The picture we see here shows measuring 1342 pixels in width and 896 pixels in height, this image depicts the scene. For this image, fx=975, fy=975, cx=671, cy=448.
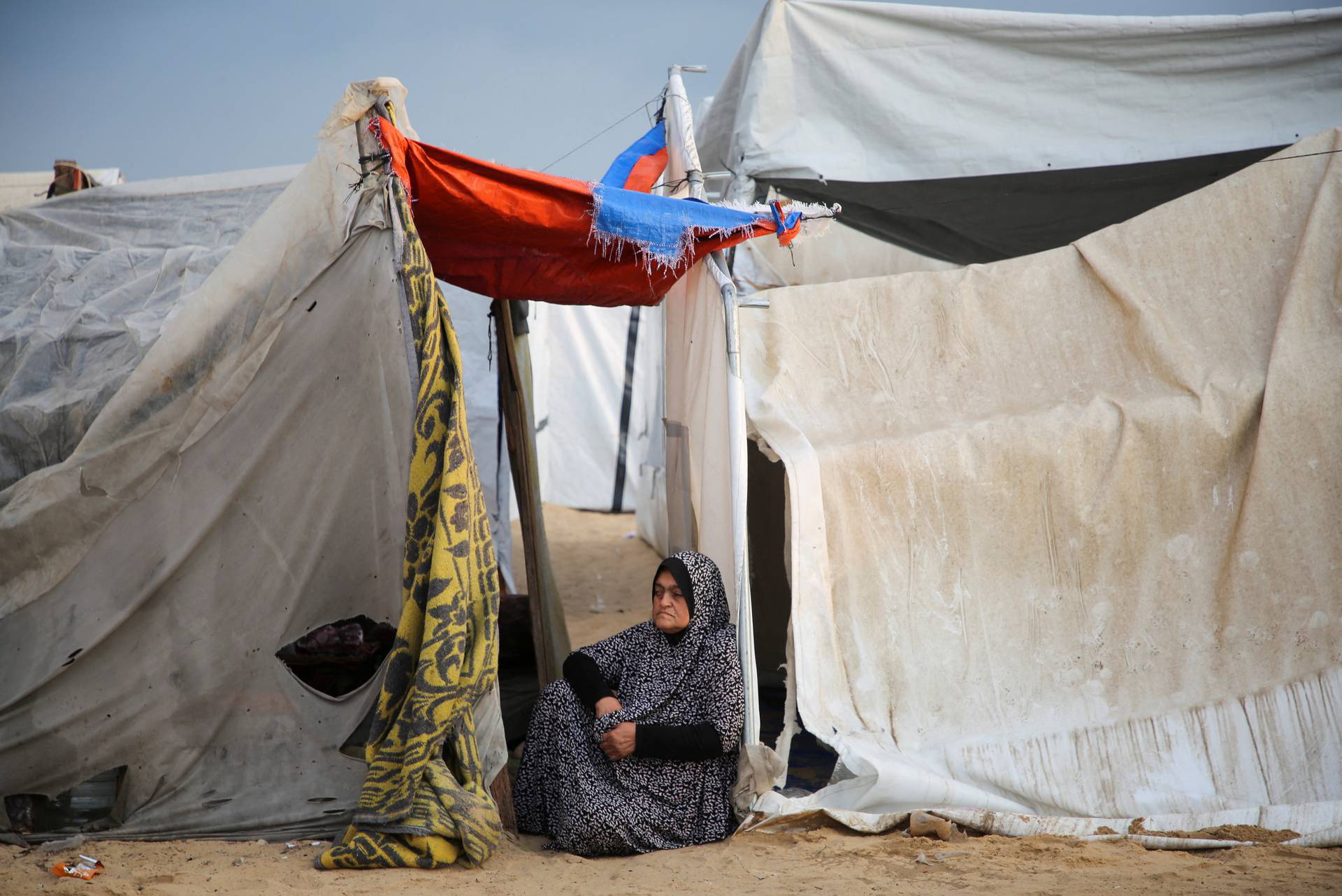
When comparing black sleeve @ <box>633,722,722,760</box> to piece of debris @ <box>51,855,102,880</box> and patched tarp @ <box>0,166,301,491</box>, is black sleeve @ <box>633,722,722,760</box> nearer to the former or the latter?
piece of debris @ <box>51,855,102,880</box>

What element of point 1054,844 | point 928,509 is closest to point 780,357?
point 928,509

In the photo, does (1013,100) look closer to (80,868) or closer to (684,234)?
(684,234)

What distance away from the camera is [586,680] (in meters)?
3.14

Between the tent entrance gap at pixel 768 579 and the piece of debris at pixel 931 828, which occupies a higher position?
the tent entrance gap at pixel 768 579

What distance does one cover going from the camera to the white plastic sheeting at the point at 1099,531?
2977mm

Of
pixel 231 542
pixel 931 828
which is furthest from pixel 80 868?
pixel 931 828

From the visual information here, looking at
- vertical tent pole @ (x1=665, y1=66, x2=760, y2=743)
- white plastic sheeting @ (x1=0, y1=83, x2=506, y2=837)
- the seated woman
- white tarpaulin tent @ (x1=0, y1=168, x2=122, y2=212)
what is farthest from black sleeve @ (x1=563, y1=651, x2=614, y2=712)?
white tarpaulin tent @ (x1=0, y1=168, x2=122, y2=212)

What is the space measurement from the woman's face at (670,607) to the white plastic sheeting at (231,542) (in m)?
0.60

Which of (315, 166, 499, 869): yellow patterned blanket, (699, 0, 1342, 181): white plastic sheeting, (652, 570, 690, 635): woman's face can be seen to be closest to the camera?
(315, 166, 499, 869): yellow patterned blanket

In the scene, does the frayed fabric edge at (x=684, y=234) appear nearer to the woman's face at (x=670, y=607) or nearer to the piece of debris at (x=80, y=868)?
the woman's face at (x=670, y=607)

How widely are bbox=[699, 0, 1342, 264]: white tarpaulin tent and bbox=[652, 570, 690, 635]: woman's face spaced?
82.4 inches

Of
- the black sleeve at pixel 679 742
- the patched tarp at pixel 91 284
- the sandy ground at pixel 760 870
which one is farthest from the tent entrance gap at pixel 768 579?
the patched tarp at pixel 91 284

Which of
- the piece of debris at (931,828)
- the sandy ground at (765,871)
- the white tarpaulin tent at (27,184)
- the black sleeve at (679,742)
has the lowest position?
the sandy ground at (765,871)

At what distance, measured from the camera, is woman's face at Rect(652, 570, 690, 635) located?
10.1 feet
